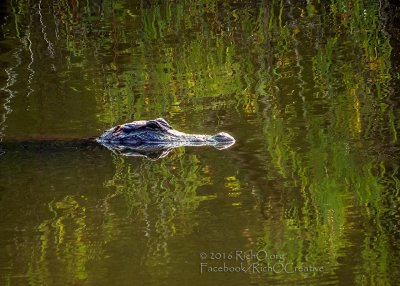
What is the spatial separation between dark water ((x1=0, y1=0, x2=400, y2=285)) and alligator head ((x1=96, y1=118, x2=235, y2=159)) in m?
0.16

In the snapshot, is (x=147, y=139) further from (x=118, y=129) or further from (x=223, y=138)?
(x=223, y=138)

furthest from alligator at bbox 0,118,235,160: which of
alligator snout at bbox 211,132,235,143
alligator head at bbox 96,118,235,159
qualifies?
alligator snout at bbox 211,132,235,143

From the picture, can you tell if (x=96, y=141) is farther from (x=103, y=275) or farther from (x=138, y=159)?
(x=103, y=275)

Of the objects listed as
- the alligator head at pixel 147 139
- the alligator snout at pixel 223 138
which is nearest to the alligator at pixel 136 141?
the alligator head at pixel 147 139

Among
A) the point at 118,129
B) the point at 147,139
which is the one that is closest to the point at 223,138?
the point at 147,139

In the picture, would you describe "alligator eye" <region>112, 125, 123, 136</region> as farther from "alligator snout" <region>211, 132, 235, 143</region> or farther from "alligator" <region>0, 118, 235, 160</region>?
"alligator snout" <region>211, 132, 235, 143</region>

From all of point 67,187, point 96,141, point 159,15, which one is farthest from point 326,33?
point 67,187

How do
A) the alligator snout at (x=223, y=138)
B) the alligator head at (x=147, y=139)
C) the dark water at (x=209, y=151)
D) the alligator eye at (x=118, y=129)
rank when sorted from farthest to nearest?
the alligator eye at (x=118, y=129) < the alligator head at (x=147, y=139) < the alligator snout at (x=223, y=138) < the dark water at (x=209, y=151)

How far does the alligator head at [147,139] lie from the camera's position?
803 centimetres

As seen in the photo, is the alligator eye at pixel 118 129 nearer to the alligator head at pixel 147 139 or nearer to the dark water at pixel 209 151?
the alligator head at pixel 147 139

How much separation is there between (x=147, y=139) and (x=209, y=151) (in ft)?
2.75

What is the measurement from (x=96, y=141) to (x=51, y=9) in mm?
6412

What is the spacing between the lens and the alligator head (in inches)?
316

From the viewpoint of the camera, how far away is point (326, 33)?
38.2 ft
